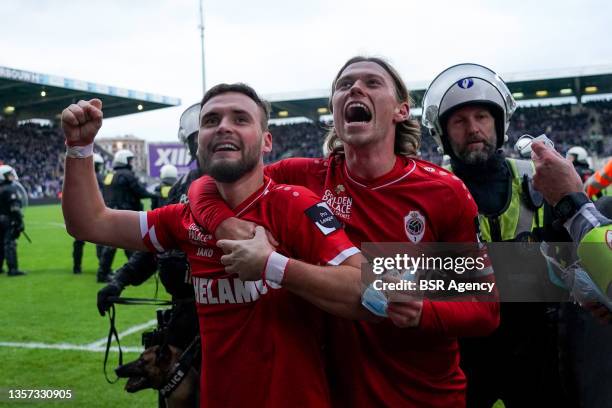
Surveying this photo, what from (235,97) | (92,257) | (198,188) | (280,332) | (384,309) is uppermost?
(235,97)

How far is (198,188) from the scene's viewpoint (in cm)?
235

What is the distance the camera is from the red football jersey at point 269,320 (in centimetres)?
194

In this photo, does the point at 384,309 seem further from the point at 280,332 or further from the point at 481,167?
the point at 481,167

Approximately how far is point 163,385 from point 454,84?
2220 mm

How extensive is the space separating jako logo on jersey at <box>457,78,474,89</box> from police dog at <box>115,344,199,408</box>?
81.5 inches

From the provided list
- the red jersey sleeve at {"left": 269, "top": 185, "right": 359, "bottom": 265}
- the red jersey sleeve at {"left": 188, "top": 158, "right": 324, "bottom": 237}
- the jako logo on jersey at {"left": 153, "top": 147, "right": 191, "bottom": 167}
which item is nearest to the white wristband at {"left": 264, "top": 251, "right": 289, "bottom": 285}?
the red jersey sleeve at {"left": 269, "top": 185, "right": 359, "bottom": 265}

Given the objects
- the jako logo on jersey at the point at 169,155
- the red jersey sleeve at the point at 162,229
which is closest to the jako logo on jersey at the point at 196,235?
the red jersey sleeve at the point at 162,229

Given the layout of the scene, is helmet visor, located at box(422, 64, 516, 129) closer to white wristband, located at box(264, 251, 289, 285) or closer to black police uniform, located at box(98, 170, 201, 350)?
white wristband, located at box(264, 251, 289, 285)

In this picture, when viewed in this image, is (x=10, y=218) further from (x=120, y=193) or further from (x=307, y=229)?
(x=307, y=229)

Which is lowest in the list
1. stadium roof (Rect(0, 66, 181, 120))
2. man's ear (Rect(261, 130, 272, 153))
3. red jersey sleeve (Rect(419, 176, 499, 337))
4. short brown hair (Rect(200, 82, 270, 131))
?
red jersey sleeve (Rect(419, 176, 499, 337))

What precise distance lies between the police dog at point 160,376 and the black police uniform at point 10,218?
908 cm

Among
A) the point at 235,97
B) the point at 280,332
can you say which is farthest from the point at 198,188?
the point at 280,332

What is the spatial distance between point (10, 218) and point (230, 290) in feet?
33.9

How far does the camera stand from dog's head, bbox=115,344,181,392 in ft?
9.57
